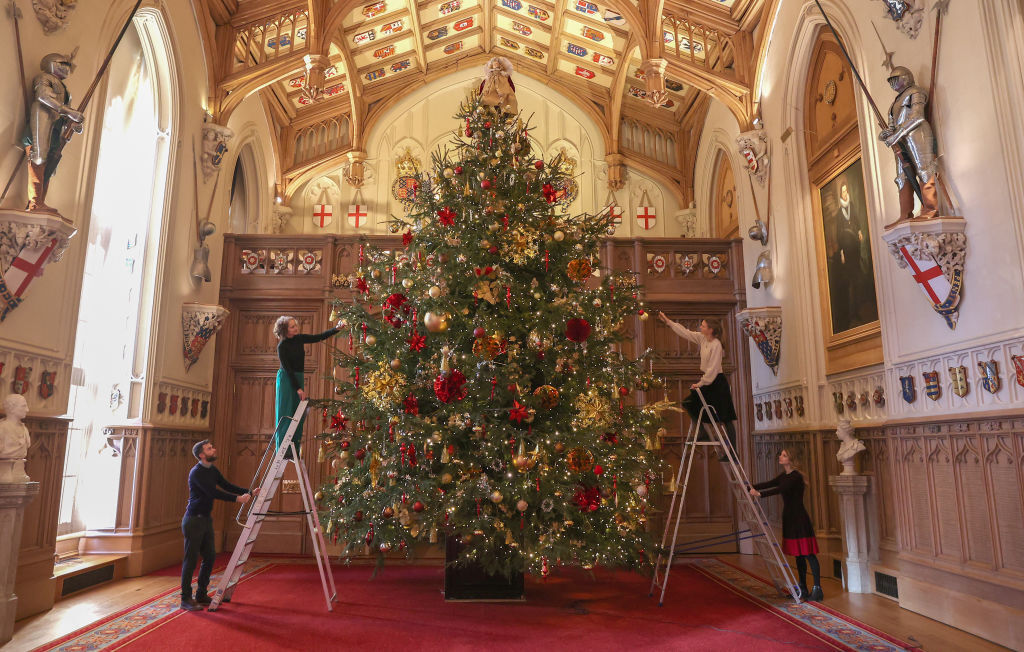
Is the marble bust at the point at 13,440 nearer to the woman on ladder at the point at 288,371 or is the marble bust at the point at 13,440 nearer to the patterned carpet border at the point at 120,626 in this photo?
the patterned carpet border at the point at 120,626

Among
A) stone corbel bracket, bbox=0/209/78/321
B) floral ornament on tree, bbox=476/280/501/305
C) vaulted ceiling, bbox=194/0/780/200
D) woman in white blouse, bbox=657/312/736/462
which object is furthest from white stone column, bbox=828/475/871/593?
stone corbel bracket, bbox=0/209/78/321

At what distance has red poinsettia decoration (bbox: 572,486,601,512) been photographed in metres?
5.55

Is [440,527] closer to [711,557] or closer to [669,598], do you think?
[669,598]

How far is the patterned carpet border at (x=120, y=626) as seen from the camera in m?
4.41

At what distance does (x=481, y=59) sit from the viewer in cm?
1325

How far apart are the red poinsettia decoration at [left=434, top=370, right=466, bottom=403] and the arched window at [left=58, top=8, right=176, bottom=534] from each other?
404cm

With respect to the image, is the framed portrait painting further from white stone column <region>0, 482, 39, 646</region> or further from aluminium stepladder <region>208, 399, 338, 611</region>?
white stone column <region>0, 482, 39, 646</region>

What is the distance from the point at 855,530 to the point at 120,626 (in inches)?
247

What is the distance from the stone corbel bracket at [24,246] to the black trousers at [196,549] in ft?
6.95

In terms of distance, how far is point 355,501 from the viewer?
5.72m

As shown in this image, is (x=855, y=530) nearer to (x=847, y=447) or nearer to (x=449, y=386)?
(x=847, y=447)

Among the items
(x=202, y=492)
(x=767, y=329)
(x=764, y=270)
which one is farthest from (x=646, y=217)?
(x=202, y=492)

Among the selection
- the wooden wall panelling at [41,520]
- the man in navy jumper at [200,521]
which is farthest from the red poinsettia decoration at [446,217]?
the wooden wall panelling at [41,520]

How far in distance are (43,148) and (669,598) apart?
636 cm
